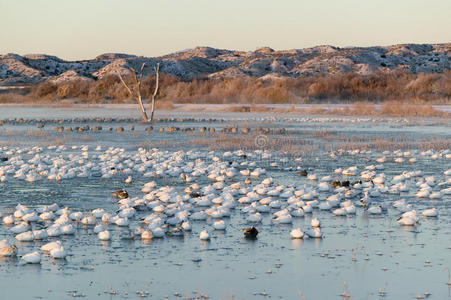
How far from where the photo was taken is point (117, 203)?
1421 cm

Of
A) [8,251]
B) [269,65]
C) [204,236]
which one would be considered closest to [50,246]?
[8,251]

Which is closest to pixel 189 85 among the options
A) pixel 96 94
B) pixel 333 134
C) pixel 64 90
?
pixel 96 94

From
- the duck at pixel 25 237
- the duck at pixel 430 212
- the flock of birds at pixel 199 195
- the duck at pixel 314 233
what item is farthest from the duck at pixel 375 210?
the duck at pixel 25 237

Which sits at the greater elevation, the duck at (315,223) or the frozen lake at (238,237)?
the duck at (315,223)

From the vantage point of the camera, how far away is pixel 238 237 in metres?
11.4

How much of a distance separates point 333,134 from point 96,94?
49.7 metres

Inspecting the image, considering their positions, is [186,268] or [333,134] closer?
[186,268]

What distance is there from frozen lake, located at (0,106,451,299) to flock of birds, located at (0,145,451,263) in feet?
0.21

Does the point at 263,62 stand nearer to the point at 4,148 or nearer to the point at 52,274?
the point at 4,148

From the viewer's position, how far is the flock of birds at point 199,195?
38.3 feet

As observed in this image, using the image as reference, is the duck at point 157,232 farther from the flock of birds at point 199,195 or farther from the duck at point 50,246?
the duck at point 50,246

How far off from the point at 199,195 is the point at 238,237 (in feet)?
11.2

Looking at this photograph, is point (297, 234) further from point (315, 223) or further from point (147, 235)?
point (147, 235)

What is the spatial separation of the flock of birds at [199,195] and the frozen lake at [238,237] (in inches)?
2.5
